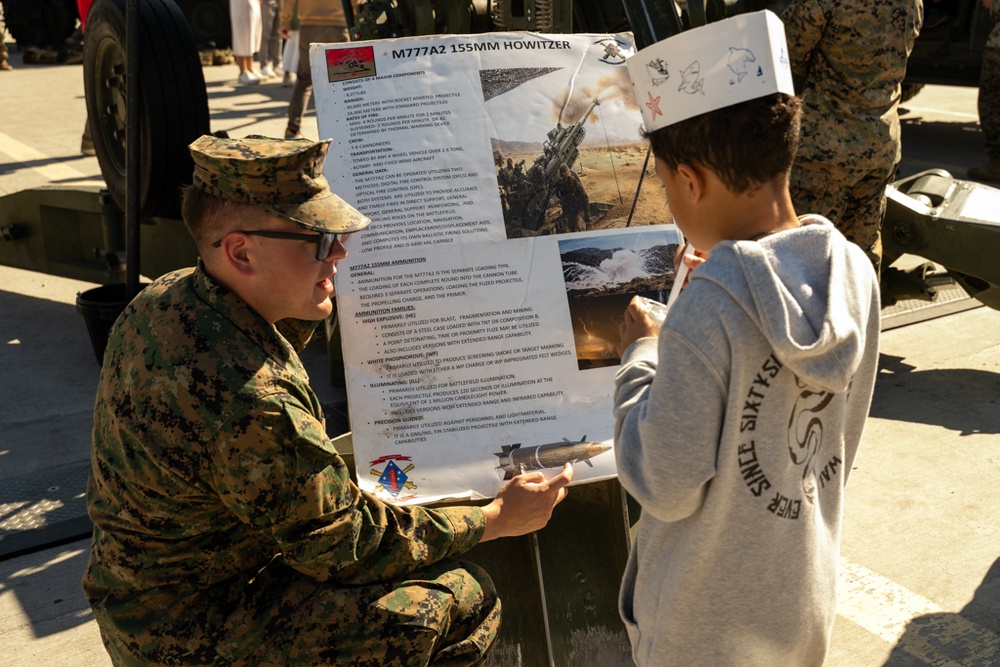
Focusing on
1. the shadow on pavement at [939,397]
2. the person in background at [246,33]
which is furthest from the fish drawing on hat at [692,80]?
the person in background at [246,33]

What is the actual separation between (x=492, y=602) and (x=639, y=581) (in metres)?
0.62

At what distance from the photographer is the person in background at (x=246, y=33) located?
12461 millimetres

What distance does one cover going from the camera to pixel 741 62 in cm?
160

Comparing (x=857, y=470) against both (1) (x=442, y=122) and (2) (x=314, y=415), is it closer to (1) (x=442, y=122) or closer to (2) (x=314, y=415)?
(1) (x=442, y=122)

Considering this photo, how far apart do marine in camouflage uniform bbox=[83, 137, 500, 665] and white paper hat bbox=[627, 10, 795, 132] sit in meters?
0.68

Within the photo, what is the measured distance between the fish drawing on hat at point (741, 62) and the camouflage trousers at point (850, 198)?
10.8ft

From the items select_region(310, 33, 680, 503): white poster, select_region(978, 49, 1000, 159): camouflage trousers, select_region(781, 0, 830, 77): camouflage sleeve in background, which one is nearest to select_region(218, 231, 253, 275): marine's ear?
select_region(310, 33, 680, 503): white poster

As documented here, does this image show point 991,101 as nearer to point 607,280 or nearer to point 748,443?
point 607,280

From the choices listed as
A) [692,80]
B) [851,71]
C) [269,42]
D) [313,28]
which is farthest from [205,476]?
[269,42]

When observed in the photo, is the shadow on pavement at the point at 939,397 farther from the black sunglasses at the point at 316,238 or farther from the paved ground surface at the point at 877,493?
the black sunglasses at the point at 316,238

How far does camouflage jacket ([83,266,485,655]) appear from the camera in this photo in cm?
195

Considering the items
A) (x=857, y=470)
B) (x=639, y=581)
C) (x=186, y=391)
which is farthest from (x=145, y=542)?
(x=857, y=470)

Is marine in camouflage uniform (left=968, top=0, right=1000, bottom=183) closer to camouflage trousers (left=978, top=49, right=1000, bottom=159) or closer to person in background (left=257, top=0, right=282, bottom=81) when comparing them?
camouflage trousers (left=978, top=49, right=1000, bottom=159)

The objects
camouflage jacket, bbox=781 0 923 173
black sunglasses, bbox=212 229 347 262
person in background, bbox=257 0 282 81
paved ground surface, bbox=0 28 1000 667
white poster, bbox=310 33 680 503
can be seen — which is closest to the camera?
black sunglasses, bbox=212 229 347 262
